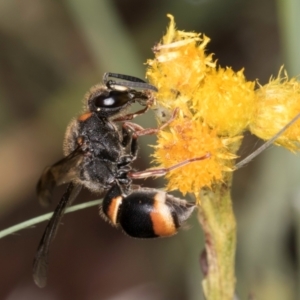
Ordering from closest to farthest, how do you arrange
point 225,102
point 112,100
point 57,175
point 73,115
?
point 225,102
point 57,175
point 112,100
point 73,115

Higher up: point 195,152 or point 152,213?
point 195,152

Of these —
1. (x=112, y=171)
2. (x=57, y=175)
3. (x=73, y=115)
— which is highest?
(x=57, y=175)

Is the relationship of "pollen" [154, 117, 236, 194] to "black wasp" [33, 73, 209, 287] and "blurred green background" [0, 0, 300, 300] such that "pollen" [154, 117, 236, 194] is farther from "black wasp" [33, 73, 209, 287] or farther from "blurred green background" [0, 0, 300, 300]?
"blurred green background" [0, 0, 300, 300]

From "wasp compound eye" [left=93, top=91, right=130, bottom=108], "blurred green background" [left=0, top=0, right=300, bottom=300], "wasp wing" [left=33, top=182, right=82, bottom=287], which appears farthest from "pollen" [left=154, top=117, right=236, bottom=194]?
"blurred green background" [left=0, top=0, right=300, bottom=300]

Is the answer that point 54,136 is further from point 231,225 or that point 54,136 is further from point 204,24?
point 231,225

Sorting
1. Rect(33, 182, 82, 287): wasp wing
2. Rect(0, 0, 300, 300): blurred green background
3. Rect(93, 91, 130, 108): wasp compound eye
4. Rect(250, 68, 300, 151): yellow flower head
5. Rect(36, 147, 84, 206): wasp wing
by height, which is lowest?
Rect(0, 0, 300, 300): blurred green background

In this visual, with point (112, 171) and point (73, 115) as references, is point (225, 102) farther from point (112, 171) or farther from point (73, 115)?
point (73, 115)

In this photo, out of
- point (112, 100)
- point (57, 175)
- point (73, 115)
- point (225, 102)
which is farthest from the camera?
point (73, 115)

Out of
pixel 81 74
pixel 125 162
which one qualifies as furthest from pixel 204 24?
pixel 125 162

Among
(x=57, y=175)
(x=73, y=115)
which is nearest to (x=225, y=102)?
(x=57, y=175)
